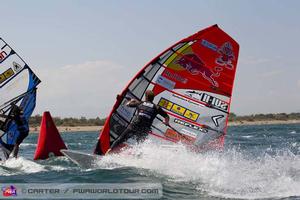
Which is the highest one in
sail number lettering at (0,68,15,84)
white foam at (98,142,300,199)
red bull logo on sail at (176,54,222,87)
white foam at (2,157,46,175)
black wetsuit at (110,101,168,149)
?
red bull logo on sail at (176,54,222,87)

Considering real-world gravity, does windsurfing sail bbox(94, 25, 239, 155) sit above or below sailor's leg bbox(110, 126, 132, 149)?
above

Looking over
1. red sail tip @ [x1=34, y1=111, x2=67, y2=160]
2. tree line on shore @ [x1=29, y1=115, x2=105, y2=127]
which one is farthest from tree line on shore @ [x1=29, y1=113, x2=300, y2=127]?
red sail tip @ [x1=34, y1=111, x2=67, y2=160]

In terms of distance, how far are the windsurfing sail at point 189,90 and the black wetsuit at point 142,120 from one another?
0.70 meters

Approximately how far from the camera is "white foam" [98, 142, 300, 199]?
7.45 metres

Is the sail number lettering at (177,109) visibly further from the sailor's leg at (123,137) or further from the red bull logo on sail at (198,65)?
the sailor's leg at (123,137)

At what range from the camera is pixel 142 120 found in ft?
33.2

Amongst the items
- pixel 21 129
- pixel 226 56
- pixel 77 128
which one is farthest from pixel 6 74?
pixel 77 128

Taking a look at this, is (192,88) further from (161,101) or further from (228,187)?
(228,187)

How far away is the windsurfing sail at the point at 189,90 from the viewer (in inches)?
428

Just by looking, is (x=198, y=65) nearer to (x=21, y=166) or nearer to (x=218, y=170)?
(x=218, y=170)

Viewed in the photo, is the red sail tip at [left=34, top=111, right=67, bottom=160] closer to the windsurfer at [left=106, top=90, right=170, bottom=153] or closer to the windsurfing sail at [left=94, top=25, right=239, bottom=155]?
the windsurfing sail at [left=94, top=25, right=239, bottom=155]

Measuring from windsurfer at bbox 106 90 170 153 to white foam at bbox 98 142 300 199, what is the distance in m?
0.44

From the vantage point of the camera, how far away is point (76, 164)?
10625mm

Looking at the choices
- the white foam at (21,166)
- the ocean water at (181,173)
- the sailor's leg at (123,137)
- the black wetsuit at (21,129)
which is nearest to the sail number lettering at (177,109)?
the ocean water at (181,173)
